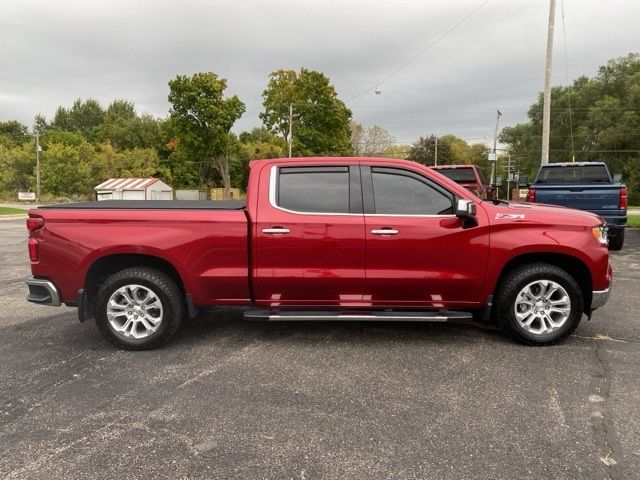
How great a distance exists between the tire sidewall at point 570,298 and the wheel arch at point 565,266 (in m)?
0.14

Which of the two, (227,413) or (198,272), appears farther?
(198,272)

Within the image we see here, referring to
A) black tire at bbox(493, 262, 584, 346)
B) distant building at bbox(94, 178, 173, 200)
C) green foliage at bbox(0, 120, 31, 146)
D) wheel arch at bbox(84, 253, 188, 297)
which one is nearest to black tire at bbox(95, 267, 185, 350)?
wheel arch at bbox(84, 253, 188, 297)

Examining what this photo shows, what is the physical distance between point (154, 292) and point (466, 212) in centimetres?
305

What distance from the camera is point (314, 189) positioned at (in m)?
4.59

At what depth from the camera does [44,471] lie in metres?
2.63

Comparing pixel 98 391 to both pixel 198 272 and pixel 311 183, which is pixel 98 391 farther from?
pixel 311 183

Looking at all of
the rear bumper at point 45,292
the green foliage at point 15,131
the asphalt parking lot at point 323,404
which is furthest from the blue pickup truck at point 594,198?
the green foliage at point 15,131

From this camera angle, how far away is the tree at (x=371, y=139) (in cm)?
6694

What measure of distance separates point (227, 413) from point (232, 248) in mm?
1621

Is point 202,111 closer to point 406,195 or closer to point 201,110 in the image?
point 201,110

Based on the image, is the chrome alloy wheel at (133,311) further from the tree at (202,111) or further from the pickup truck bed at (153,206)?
the tree at (202,111)

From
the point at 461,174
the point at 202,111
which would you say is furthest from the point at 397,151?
the point at 461,174

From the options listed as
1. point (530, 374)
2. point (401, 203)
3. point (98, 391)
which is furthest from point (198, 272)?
point (530, 374)

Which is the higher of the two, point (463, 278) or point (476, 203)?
point (476, 203)
